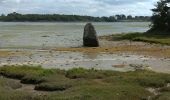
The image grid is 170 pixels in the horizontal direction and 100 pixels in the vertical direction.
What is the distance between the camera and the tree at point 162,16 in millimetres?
69188

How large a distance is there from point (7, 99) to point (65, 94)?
2338mm

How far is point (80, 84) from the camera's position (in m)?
19.5

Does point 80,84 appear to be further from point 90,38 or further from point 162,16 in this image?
point 162,16

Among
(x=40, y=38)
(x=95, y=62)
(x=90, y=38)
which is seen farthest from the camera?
(x=40, y=38)

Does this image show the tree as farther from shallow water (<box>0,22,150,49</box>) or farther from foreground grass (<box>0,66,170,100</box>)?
foreground grass (<box>0,66,170,100</box>)

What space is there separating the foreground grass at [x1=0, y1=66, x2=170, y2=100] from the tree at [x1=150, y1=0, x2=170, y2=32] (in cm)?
4734

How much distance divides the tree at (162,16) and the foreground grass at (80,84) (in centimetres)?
4734

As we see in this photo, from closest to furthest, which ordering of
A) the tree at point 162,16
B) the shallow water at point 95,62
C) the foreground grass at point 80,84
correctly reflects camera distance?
the foreground grass at point 80,84
the shallow water at point 95,62
the tree at point 162,16

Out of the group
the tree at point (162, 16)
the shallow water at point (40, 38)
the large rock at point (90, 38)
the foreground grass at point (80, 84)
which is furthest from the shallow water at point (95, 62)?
the tree at point (162, 16)

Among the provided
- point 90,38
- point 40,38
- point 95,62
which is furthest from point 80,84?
point 40,38

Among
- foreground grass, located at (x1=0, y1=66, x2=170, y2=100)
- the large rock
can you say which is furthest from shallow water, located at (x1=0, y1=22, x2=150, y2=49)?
foreground grass, located at (x1=0, y1=66, x2=170, y2=100)

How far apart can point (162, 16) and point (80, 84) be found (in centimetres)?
5265

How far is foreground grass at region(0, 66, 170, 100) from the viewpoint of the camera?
16719 millimetres

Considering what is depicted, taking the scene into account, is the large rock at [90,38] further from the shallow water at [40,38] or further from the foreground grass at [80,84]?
the foreground grass at [80,84]
